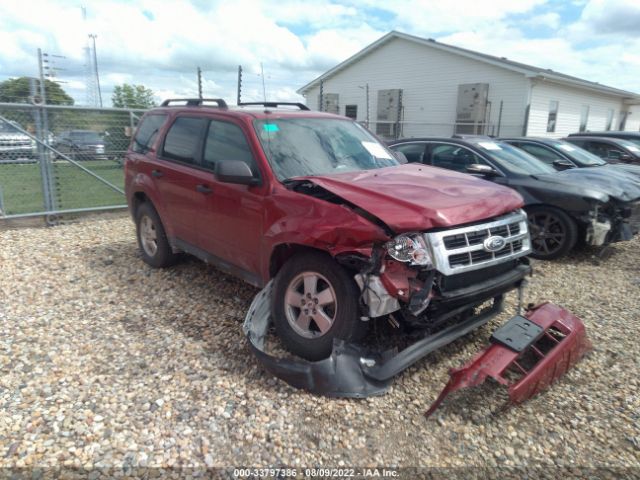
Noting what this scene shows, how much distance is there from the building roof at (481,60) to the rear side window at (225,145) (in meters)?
16.9

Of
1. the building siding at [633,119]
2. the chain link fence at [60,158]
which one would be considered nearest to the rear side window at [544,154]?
the chain link fence at [60,158]

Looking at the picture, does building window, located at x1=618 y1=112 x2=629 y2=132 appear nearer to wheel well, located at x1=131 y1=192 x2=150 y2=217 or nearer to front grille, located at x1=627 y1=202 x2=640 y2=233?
front grille, located at x1=627 y1=202 x2=640 y2=233

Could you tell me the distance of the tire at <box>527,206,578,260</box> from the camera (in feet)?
20.1

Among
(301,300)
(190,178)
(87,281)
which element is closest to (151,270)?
(87,281)

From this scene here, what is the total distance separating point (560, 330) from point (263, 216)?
96.6 inches

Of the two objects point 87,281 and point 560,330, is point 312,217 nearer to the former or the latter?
point 560,330

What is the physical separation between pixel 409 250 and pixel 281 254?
1149mm

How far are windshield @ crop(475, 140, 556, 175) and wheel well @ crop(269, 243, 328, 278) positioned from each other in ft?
14.5

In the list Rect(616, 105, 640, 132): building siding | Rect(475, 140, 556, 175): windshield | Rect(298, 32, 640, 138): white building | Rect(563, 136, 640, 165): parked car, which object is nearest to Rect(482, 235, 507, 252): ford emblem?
Rect(475, 140, 556, 175): windshield

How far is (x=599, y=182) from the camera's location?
641cm

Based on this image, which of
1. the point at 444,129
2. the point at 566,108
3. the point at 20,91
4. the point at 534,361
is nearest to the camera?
the point at 534,361

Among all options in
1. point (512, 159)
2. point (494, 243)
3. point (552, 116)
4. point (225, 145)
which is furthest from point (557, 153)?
point (552, 116)

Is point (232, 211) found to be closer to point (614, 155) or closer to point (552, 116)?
point (614, 155)

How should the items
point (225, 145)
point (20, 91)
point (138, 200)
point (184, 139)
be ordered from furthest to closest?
point (20, 91) < point (138, 200) < point (184, 139) < point (225, 145)
